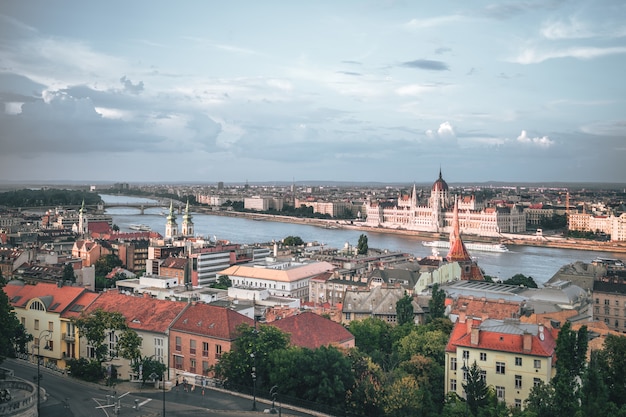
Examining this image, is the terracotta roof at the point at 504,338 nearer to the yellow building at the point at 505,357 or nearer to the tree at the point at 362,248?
the yellow building at the point at 505,357

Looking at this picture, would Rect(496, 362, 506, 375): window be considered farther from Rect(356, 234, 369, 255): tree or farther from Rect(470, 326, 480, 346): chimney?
Rect(356, 234, 369, 255): tree

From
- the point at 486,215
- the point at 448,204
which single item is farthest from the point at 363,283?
the point at 448,204

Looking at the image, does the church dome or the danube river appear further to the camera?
the church dome

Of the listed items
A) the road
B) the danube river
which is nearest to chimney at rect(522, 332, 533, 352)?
the road

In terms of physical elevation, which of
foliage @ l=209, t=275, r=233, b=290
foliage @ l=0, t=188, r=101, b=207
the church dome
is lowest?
foliage @ l=209, t=275, r=233, b=290

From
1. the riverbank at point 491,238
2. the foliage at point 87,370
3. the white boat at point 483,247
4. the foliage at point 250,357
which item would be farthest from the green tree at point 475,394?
the riverbank at point 491,238
